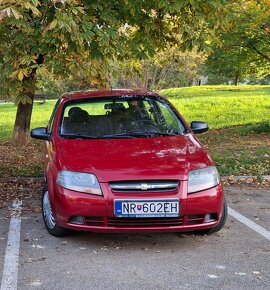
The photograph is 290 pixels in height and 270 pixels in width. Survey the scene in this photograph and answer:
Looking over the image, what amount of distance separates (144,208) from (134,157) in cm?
59

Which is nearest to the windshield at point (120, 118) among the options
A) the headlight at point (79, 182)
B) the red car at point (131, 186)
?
the red car at point (131, 186)

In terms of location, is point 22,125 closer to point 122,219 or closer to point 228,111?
point 122,219

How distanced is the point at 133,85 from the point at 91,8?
11.9m

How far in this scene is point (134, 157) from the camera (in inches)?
184

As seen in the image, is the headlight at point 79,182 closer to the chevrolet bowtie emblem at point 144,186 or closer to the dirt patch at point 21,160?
the chevrolet bowtie emblem at point 144,186

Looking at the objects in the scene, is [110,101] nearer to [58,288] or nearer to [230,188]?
[230,188]

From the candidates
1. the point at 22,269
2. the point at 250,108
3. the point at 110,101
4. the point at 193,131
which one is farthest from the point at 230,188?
the point at 250,108

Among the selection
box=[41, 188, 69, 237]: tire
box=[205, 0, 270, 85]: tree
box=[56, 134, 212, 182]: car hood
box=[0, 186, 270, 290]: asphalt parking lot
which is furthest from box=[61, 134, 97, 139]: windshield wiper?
box=[205, 0, 270, 85]: tree

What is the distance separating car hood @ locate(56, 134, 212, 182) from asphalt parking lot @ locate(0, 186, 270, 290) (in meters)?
0.74

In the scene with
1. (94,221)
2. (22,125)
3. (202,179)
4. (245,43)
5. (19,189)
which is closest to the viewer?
(94,221)

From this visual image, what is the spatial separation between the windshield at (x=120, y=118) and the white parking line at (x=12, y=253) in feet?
3.78

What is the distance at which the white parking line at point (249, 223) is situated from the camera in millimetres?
5168

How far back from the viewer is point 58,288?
3709 millimetres

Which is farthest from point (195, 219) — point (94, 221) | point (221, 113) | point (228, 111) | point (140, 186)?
point (228, 111)
